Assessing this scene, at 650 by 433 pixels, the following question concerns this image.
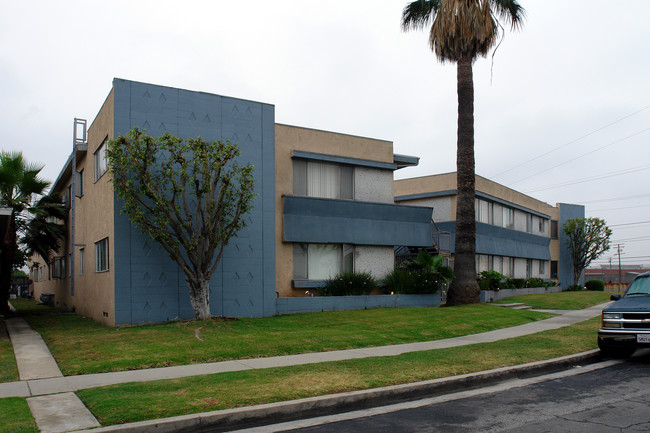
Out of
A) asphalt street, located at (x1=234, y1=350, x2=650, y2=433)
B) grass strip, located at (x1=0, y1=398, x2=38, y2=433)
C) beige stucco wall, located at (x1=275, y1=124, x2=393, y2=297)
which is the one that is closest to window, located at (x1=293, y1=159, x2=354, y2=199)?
beige stucco wall, located at (x1=275, y1=124, x2=393, y2=297)

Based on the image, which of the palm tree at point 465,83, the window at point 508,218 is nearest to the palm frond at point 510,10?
the palm tree at point 465,83

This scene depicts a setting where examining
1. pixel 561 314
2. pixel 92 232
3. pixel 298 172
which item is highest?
pixel 298 172

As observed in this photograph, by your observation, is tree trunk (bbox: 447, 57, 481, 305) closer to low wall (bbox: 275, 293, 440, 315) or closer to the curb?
low wall (bbox: 275, 293, 440, 315)

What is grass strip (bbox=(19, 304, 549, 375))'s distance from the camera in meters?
10.9

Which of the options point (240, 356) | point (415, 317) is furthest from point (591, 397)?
point (415, 317)

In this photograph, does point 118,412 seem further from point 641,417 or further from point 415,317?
point 415,317

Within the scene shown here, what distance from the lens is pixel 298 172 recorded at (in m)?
21.0

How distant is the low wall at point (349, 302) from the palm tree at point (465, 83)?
1104 millimetres

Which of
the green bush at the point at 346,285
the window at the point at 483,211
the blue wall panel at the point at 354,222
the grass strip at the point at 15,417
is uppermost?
the window at the point at 483,211

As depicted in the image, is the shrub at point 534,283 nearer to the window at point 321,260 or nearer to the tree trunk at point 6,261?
the window at point 321,260

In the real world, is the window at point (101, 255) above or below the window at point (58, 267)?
above

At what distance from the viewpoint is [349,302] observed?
2017 centimetres

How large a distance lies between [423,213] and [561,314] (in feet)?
21.6

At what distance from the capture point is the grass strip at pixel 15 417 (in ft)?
20.7
